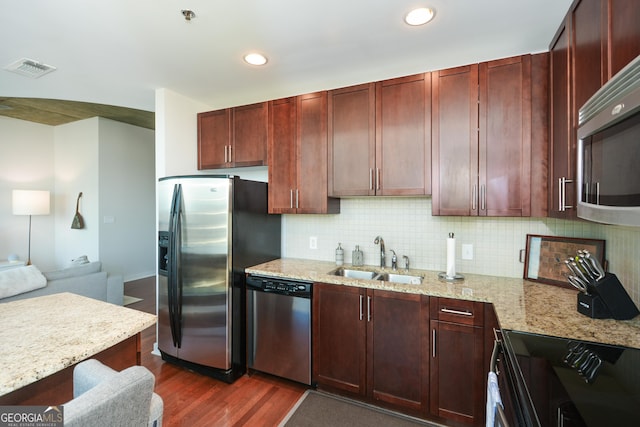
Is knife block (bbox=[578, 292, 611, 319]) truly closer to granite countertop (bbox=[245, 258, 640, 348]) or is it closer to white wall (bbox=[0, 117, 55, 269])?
granite countertop (bbox=[245, 258, 640, 348])

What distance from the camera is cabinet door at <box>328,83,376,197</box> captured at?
7.63ft

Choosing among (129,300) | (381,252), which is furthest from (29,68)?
(129,300)

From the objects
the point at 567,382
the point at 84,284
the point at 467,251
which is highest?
the point at 467,251

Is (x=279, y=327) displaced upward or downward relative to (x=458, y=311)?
downward

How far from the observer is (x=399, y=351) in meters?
1.99

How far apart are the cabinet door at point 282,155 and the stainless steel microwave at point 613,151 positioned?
76.3 inches

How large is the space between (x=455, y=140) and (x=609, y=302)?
1.21 metres

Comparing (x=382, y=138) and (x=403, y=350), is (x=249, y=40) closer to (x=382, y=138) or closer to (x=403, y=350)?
(x=382, y=138)

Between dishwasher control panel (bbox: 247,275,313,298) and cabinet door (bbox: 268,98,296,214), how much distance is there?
0.61 metres

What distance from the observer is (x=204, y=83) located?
9.06 feet

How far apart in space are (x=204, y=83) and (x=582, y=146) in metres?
2.78

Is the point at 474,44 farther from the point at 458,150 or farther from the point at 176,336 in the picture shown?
the point at 176,336

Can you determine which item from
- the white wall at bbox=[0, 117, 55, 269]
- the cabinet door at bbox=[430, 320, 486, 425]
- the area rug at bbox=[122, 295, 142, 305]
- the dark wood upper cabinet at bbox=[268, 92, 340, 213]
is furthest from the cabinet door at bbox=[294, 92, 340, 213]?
the white wall at bbox=[0, 117, 55, 269]

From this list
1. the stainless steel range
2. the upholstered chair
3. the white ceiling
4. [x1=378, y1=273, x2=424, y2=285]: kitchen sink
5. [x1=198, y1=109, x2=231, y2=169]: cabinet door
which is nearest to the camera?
the upholstered chair
